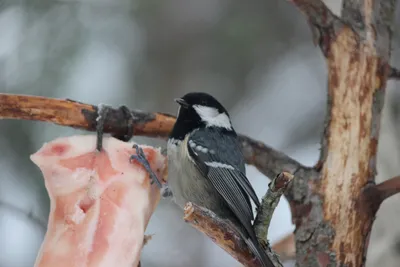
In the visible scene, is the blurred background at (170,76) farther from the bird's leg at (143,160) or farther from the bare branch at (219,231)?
the bare branch at (219,231)

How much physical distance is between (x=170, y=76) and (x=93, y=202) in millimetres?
2132

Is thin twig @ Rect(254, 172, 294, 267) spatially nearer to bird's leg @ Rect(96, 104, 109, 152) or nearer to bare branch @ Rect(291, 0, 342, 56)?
bird's leg @ Rect(96, 104, 109, 152)

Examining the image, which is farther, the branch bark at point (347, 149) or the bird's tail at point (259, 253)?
the branch bark at point (347, 149)

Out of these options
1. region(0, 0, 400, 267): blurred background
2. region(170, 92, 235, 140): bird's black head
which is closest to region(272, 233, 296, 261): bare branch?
region(0, 0, 400, 267): blurred background

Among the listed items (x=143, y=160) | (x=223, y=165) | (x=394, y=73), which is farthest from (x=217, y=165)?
(x=394, y=73)

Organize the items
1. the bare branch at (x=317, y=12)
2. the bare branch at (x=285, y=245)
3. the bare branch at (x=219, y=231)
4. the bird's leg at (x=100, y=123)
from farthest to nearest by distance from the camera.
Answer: the bare branch at (x=285, y=245) → the bare branch at (x=317, y=12) → the bird's leg at (x=100, y=123) → the bare branch at (x=219, y=231)

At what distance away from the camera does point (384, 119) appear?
7.77 feet

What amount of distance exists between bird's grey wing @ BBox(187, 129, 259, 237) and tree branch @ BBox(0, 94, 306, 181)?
0.13 ft

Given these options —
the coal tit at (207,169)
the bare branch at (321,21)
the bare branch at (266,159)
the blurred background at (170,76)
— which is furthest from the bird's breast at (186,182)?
the blurred background at (170,76)

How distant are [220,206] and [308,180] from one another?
0.21 metres

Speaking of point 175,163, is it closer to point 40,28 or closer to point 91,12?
point 40,28

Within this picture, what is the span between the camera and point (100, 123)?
4.45 ft

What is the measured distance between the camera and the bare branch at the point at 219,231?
1.13m

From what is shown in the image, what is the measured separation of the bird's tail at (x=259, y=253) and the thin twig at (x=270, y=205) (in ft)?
0.04
